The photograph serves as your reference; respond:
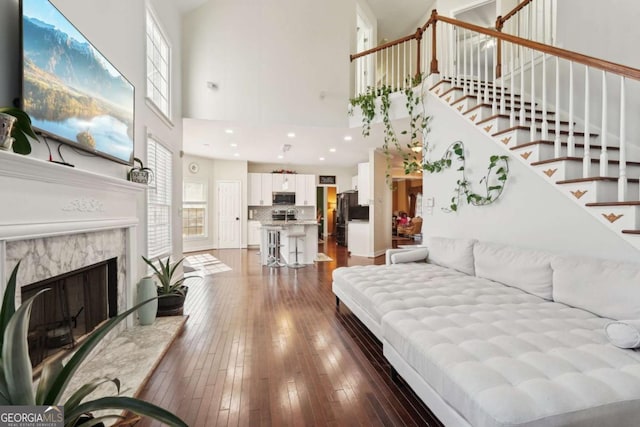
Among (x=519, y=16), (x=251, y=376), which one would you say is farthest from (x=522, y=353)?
(x=519, y=16)

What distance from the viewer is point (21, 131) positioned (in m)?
1.42

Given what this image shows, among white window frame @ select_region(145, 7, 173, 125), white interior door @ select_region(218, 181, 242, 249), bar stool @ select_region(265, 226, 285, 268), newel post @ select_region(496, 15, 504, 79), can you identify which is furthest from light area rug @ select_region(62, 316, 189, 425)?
white interior door @ select_region(218, 181, 242, 249)

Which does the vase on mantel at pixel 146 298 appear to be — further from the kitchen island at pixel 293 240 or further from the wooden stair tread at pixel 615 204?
the wooden stair tread at pixel 615 204

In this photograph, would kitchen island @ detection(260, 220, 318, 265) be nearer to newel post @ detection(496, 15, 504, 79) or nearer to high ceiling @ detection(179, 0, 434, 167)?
high ceiling @ detection(179, 0, 434, 167)

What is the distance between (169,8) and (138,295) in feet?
13.4

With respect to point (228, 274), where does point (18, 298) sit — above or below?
above

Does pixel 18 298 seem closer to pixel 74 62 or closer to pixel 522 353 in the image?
pixel 74 62

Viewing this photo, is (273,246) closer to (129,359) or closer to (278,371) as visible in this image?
(129,359)

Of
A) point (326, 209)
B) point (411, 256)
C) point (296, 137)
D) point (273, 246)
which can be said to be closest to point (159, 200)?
point (273, 246)

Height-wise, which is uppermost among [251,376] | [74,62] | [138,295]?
[74,62]

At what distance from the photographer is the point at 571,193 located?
7.82ft

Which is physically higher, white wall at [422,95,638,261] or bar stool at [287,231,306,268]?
white wall at [422,95,638,261]

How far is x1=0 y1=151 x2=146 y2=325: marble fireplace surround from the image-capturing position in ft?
4.59

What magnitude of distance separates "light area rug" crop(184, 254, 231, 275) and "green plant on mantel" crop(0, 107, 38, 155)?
4094 mm
